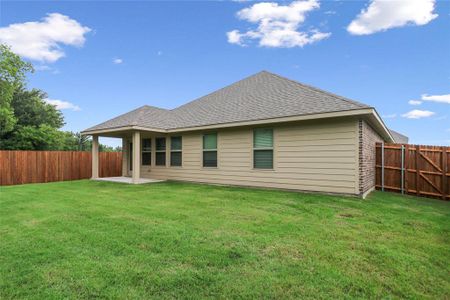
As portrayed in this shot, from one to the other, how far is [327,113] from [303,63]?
7.28 metres

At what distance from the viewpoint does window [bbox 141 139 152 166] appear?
503 inches

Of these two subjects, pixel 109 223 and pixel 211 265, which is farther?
pixel 109 223

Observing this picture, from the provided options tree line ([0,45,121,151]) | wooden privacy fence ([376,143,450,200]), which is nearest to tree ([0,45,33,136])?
tree line ([0,45,121,151])

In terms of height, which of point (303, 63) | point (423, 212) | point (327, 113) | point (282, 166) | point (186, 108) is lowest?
point (423, 212)

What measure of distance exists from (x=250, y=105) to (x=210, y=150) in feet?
8.19

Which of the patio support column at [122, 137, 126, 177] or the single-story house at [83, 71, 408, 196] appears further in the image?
the patio support column at [122, 137, 126, 177]

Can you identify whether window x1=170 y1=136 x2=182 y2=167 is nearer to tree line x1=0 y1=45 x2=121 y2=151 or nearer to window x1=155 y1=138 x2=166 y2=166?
window x1=155 y1=138 x2=166 y2=166

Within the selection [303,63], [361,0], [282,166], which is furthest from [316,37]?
[282,166]

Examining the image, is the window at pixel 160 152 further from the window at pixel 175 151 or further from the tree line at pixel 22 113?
the tree line at pixel 22 113

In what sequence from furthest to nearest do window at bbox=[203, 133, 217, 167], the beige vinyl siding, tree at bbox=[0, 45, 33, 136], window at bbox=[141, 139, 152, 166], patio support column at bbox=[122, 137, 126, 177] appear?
tree at bbox=[0, 45, 33, 136]
patio support column at bbox=[122, 137, 126, 177]
window at bbox=[141, 139, 152, 166]
window at bbox=[203, 133, 217, 167]
the beige vinyl siding

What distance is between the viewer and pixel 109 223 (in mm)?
4441

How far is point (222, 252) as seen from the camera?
10.3 feet

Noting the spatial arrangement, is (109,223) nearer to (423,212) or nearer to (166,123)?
(423,212)

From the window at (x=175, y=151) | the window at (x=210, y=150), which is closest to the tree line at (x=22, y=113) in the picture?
the window at (x=175, y=151)
